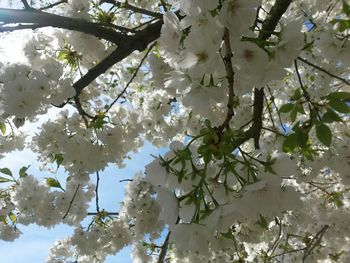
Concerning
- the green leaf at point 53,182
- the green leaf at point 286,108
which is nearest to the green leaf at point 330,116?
the green leaf at point 286,108

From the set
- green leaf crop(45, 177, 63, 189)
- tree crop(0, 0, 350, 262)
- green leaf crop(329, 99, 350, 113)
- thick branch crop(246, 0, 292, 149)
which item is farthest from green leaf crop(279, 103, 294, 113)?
green leaf crop(45, 177, 63, 189)

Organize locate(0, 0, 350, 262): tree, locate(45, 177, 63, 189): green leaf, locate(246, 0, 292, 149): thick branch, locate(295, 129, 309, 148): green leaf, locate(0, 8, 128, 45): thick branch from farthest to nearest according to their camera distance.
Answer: locate(45, 177, 63, 189): green leaf < locate(246, 0, 292, 149): thick branch < locate(0, 8, 128, 45): thick branch < locate(295, 129, 309, 148): green leaf < locate(0, 0, 350, 262): tree

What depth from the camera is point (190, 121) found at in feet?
14.2

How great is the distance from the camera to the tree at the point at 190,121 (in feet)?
4.37

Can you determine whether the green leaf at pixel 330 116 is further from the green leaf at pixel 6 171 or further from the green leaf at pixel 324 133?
the green leaf at pixel 6 171

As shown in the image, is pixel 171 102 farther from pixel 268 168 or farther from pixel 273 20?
pixel 268 168

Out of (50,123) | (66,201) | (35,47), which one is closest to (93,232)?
(66,201)

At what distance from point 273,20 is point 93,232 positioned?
2.72m

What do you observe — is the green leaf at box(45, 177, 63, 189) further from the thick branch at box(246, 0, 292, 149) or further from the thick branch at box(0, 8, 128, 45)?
the thick branch at box(246, 0, 292, 149)

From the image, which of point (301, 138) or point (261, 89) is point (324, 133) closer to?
point (301, 138)

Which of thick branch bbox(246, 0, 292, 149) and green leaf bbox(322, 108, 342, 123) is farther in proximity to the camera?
thick branch bbox(246, 0, 292, 149)

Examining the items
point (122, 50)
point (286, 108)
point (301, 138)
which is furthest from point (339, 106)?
point (122, 50)

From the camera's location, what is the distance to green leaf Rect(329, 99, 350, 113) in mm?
1564

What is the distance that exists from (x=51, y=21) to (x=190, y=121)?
2202mm
